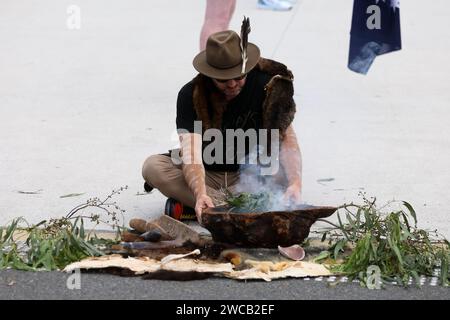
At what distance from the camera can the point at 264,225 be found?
17.5ft

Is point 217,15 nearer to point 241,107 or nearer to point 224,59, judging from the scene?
point 241,107

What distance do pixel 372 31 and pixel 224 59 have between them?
5.71ft

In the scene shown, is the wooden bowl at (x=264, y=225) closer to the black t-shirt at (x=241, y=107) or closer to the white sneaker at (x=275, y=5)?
the black t-shirt at (x=241, y=107)

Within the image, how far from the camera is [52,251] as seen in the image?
536 centimetres

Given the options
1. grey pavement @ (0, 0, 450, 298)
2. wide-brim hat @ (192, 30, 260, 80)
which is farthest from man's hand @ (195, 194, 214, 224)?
wide-brim hat @ (192, 30, 260, 80)

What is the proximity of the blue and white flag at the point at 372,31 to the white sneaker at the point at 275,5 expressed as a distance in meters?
4.64

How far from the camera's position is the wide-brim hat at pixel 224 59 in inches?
224

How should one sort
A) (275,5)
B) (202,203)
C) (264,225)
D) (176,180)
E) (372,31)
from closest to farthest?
(264,225)
(202,203)
(176,180)
(372,31)
(275,5)

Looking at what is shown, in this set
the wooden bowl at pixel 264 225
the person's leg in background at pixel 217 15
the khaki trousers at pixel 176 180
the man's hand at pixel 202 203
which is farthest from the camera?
the person's leg in background at pixel 217 15

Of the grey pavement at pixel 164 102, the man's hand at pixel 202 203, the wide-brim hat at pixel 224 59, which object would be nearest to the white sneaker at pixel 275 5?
the grey pavement at pixel 164 102

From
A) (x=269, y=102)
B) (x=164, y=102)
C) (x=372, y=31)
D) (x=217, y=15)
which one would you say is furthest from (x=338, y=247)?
(x=164, y=102)
